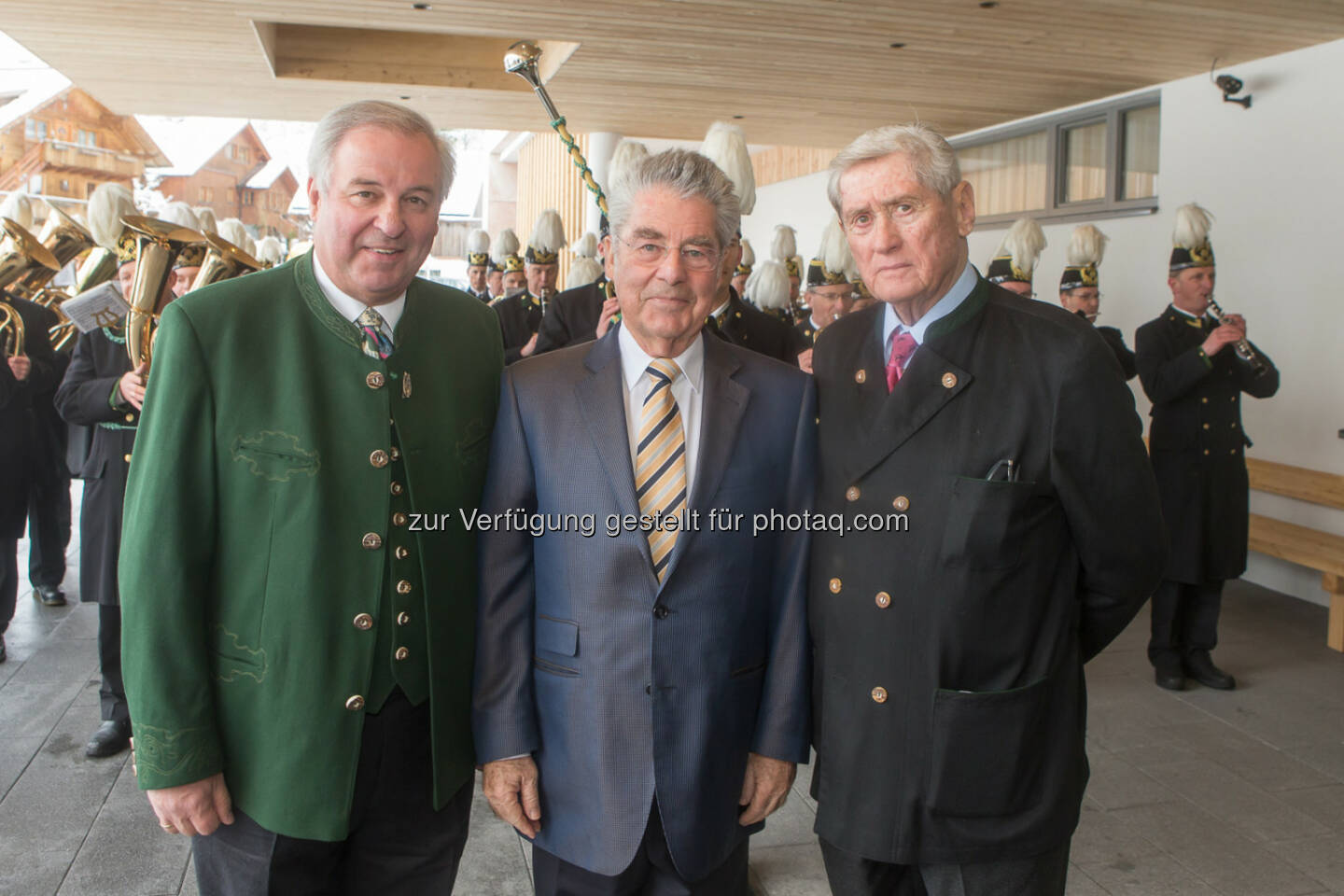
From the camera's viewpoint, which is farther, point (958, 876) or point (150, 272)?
point (150, 272)

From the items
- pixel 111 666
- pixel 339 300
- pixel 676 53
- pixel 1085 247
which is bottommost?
pixel 111 666

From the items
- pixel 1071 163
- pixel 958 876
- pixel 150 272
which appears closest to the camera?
pixel 958 876

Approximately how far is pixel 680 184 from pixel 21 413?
→ 468 centimetres

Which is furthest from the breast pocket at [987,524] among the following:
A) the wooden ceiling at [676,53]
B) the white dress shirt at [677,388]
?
the wooden ceiling at [676,53]

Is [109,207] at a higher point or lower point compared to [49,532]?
higher

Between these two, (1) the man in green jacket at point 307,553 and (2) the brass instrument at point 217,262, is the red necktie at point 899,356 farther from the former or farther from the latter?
(2) the brass instrument at point 217,262

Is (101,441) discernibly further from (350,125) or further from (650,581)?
(650,581)

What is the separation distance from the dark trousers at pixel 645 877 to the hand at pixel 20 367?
14.3 ft

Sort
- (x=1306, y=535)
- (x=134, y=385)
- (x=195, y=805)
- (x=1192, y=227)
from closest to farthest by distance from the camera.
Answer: (x=195, y=805)
(x=134, y=385)
(x=1192, y=227)
(x=1306, y=535)

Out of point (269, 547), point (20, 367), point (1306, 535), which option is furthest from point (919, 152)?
point (1306, 535)

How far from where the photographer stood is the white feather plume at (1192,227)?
5043 millimetres

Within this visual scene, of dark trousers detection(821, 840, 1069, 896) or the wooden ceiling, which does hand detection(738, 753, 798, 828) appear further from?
the wooden ceiling

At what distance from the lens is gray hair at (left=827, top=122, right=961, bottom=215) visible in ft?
5.66

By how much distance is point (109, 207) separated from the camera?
427 cm
